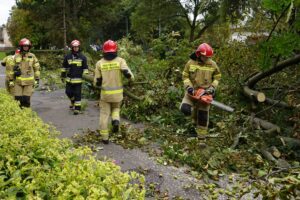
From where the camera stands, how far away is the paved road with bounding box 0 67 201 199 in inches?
192

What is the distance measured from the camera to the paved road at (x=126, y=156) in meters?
4.89

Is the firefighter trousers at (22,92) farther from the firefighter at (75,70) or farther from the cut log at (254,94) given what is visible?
the cut log at (254,94)

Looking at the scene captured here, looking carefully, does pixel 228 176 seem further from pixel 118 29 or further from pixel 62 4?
pixel 118 29

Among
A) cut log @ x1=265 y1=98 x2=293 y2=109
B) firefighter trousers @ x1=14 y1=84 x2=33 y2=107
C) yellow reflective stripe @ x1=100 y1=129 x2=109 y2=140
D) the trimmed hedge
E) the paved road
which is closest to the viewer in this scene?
the trimmed hedge

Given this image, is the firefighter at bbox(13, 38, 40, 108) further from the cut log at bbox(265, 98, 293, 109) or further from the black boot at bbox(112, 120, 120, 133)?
the cut log at bbox(265, 98, 293, 109)

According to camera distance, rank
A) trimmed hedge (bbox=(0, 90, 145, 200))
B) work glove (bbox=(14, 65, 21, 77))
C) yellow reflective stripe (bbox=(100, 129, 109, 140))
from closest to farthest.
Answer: trimmed hedge (bbox=(0, 90, 145, 200)), yellow reflective stripe (bbox=(100, 129, 109, 140)), work glove (bbox=(14, 65, 21, 77))

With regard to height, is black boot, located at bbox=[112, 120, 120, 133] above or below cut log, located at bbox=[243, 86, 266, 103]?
below

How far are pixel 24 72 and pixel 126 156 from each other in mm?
3816

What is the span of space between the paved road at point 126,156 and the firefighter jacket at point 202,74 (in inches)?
64.4

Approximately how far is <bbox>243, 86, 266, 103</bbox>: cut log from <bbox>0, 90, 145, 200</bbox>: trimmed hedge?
4432 millimetres

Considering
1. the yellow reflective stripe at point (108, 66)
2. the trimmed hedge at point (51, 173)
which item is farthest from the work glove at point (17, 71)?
the trimmed hedge at point (51, 173)

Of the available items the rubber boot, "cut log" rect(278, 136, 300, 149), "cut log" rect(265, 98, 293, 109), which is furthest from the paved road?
"cut log" rect(265, 98, 293, 109)

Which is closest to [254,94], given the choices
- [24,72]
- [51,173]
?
[24,72]

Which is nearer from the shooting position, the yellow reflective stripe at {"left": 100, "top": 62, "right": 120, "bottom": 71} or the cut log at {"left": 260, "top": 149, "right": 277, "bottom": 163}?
the cut log at {"left": 260, "top": 149, "right": 277, "bottom": 163}
